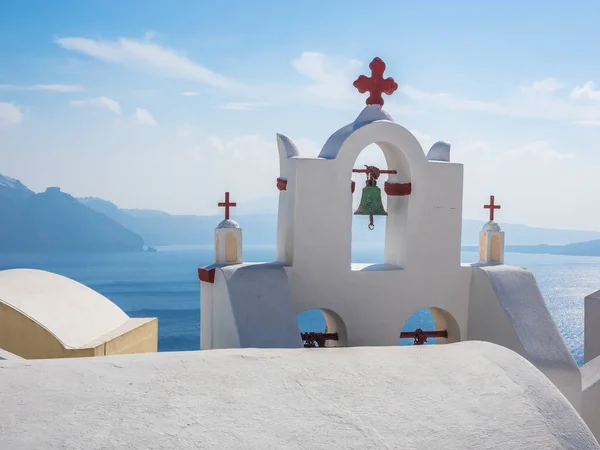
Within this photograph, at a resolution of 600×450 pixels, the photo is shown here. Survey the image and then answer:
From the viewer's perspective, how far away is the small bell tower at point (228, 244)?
7.77 metres

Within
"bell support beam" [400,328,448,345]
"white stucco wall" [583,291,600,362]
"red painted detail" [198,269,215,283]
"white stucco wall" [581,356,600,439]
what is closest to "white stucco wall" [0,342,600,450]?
"red painted detail" [198,269,215,283]

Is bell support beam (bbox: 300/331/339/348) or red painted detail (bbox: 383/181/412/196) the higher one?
red painted detail (bbox: 383/181/412/196)

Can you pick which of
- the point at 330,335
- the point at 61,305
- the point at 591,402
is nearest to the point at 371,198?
the point at 330,335

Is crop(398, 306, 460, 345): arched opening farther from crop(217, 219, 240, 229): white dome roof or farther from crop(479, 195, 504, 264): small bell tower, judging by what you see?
crop(217, 219, 240, 229): white dome roof

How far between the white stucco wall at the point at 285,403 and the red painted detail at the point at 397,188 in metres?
3.87

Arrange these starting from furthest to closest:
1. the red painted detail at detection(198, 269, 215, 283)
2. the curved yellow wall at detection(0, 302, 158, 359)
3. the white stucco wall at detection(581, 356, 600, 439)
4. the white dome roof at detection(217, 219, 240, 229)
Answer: the white stucco wall at detection(581, 356, 600, 439), the white dome roof at detection(217, 219, 240, 229), the red painted detail at detection(198, 269, 215, 283), the curved yellow wall at detection(0, 302, 158, 359)

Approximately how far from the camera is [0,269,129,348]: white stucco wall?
7.71 m

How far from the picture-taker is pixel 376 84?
26.2 ft

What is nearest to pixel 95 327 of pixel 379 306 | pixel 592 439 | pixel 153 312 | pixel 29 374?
pixel 379 306

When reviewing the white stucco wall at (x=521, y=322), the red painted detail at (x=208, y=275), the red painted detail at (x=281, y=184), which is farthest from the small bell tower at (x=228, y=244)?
the white stucco wall at (x=521, y=322)

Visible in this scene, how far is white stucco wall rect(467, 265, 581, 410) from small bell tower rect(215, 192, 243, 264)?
9.75 ft

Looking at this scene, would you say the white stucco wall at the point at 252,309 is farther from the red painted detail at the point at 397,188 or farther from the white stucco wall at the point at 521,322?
the white stucco wall at the point at 521,322

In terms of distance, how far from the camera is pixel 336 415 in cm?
354

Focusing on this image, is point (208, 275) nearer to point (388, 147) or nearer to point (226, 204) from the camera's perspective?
point (226, 204)
